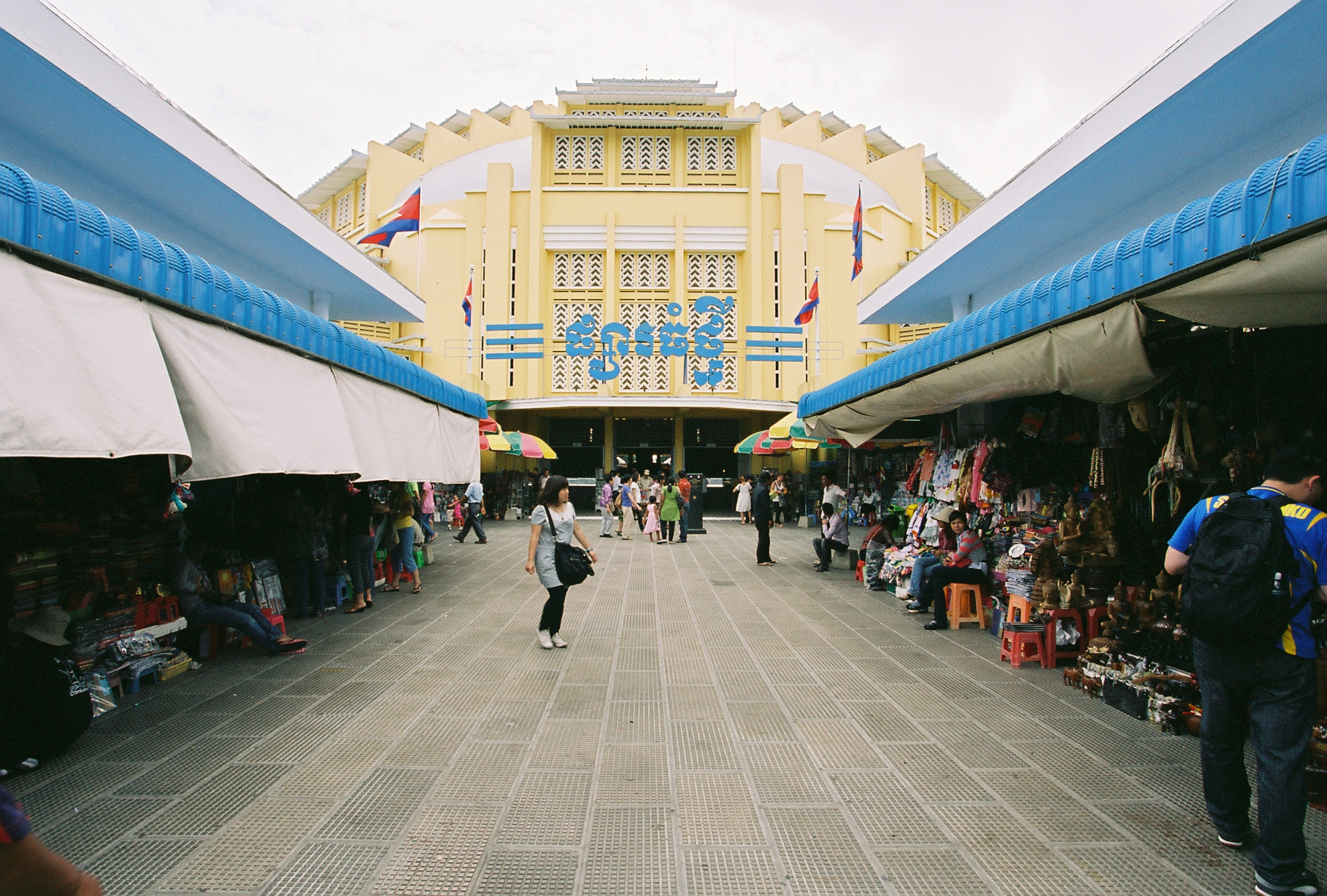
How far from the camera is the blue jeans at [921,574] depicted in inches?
306

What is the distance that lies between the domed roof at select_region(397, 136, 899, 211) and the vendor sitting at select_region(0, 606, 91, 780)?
84.7ft

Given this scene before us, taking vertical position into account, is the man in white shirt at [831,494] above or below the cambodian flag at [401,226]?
below

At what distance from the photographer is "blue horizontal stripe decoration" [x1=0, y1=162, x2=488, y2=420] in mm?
3326

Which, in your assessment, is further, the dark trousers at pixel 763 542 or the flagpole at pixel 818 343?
the flagpole at pixel 818 343

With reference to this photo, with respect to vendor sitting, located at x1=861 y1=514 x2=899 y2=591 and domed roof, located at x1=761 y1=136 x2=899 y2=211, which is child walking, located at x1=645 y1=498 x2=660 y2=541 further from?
domed roof, located at x1=761 y1=136 x2=899 y2=211

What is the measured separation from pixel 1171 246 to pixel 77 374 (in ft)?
19.7

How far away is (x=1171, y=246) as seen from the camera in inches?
148

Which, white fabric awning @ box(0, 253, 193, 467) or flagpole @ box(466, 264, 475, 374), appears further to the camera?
flagpole @ box(466, 264, 475, 374)

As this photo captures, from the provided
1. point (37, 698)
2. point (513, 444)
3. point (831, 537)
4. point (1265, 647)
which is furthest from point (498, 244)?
point (1265, 647)

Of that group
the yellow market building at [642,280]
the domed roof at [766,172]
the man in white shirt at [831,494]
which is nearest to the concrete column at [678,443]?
the yellow market building at [642,280]

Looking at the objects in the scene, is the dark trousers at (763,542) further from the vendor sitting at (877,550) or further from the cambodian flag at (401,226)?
the cambodian flag at (401,226)

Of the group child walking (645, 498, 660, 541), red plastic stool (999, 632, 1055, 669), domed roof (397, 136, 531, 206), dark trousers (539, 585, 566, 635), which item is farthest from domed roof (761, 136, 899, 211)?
dark trousers (539, 585, 566, 635)

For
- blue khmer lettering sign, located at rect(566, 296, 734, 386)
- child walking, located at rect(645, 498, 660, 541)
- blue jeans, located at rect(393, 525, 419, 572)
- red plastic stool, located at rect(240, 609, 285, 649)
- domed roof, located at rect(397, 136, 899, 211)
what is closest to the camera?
red plastic stool, located at rect(240, 609, 285, 649)

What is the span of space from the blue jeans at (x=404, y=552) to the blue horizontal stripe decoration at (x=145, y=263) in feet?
11.4
